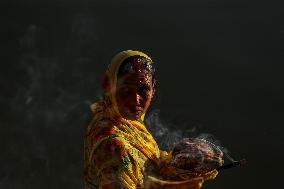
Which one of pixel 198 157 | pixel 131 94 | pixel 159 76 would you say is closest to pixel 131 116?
pixel 131 94

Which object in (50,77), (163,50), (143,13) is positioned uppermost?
(143,13)

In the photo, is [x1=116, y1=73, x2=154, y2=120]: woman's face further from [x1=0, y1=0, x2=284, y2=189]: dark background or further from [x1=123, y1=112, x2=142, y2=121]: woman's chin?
[x1=0, y1=0, x2=284, y2=189]: dark background

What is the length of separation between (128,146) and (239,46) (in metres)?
8.01

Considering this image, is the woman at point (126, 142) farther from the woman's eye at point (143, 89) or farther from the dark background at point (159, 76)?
the dark background at point (159, 76)

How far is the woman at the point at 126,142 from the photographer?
148 cm

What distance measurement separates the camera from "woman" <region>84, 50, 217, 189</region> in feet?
4.87

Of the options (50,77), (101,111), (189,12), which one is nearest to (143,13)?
(189,12)

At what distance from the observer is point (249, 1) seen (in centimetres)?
990

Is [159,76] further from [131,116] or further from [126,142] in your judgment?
[126,142]

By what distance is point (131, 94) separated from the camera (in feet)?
5.64

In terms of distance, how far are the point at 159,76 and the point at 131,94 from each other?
7.50 m

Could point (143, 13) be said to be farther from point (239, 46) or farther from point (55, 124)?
point (55, 124)

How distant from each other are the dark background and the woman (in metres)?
6.51

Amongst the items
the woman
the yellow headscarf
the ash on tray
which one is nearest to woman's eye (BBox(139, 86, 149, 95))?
the woman
